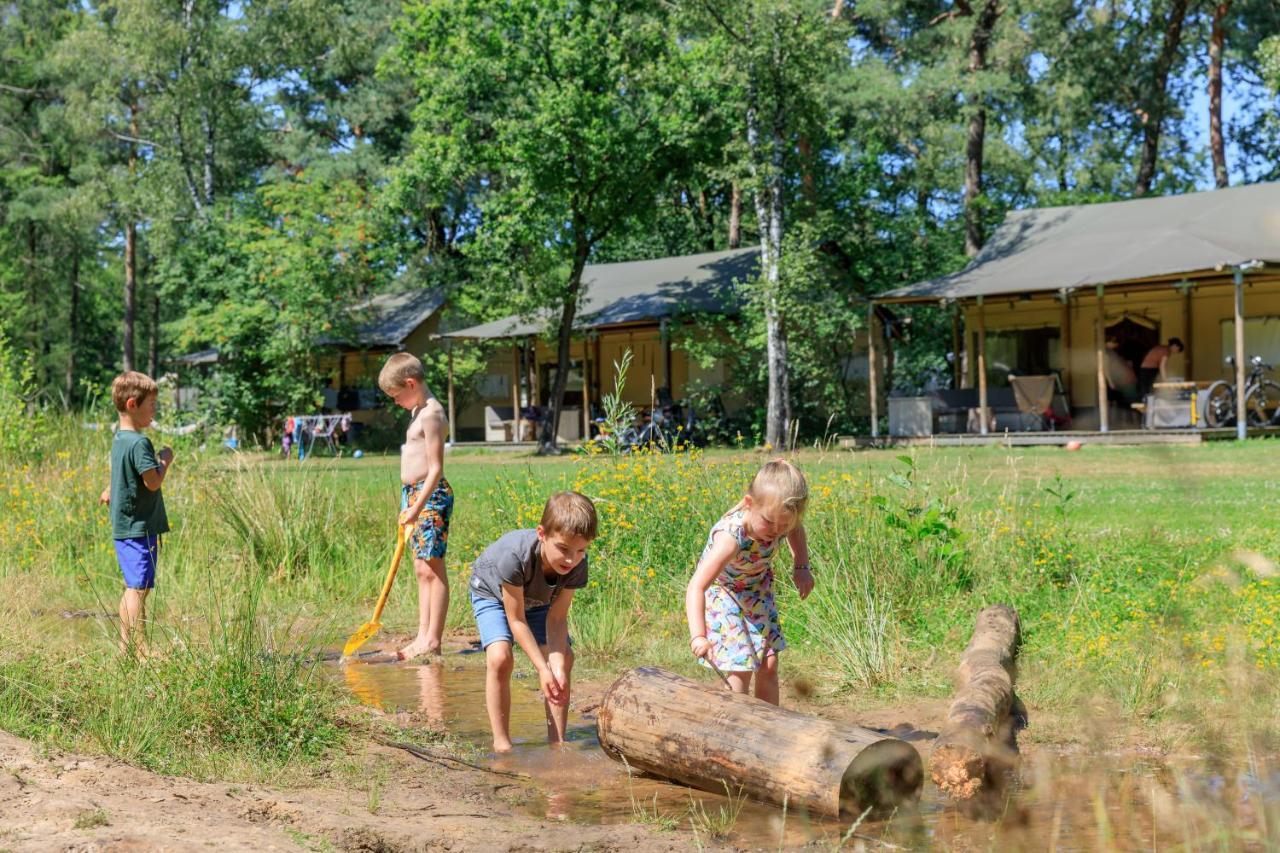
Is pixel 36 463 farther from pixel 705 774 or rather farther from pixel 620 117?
pixel 620 117

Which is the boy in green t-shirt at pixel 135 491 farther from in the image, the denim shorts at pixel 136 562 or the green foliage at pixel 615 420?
the green foliage at pixel 615 420

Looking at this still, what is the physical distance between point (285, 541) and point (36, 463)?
14.2 feet

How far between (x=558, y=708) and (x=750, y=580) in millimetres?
1004

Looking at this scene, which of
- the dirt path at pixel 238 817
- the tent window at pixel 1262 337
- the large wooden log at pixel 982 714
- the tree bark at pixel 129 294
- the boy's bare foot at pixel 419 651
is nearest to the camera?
the dirt path at pixel 238 817

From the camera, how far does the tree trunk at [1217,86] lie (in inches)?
1284

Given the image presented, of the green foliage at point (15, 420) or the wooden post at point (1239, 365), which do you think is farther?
the wooden post at point (1239, 365)

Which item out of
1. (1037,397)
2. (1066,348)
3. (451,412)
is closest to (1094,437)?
(1037,397)

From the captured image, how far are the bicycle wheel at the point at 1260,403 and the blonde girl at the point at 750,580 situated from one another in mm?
18222

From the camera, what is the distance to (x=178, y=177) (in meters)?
37.7

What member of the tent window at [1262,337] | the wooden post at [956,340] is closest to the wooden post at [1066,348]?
the wooden post at [956,340]

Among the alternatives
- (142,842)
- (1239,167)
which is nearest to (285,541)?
(142,842)

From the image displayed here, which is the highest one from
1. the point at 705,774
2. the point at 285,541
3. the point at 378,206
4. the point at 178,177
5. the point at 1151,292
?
the point at 178,177

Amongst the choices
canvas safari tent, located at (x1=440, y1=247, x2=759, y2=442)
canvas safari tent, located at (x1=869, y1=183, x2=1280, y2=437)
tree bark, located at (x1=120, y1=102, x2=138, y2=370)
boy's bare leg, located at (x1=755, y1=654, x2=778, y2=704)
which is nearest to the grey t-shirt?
boy's bare leg, located at (x1=755, y1=654, x2=778, y2=704)

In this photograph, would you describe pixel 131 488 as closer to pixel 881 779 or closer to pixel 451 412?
pixel 881 779
